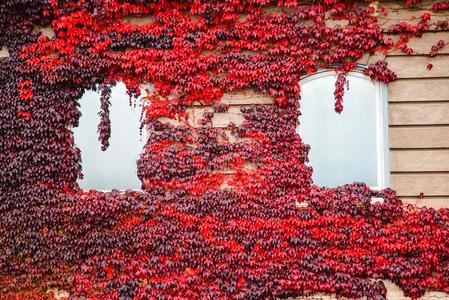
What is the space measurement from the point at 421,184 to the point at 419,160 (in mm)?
→ 378

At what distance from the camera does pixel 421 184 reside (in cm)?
762

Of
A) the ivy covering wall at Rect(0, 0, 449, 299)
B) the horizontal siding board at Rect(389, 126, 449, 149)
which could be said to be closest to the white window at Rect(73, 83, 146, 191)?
the ivy covering wall at Rect(0, 0, 449, 299)

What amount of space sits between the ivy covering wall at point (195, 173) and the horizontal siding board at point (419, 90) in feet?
0.72

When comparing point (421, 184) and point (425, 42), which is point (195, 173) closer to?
point (421, 184)

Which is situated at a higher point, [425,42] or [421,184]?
[425,42]

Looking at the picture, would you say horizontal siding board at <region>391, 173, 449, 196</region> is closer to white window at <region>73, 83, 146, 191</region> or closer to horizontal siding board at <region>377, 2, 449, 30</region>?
horizontal siding board at <region>377, 2, 449, 30</region>

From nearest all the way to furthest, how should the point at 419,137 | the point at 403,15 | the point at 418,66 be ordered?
the point at 419,137 → the point at 418,66 → the point at 403,15

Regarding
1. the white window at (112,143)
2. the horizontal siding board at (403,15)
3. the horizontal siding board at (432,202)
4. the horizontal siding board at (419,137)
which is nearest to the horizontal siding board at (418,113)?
the horizontal siding board at (419,137)

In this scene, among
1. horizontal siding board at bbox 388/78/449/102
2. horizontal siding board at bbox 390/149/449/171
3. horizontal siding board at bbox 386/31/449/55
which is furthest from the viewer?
horizontal siding board at bbox 386/31/449/55

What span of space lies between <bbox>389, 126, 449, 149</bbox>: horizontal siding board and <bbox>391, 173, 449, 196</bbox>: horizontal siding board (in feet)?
1.55

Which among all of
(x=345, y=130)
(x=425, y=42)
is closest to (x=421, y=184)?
(x=345, y=130)

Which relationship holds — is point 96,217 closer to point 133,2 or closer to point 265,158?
point 265,158

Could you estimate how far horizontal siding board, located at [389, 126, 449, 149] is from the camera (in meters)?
7.66

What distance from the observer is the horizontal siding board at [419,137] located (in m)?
7.66
